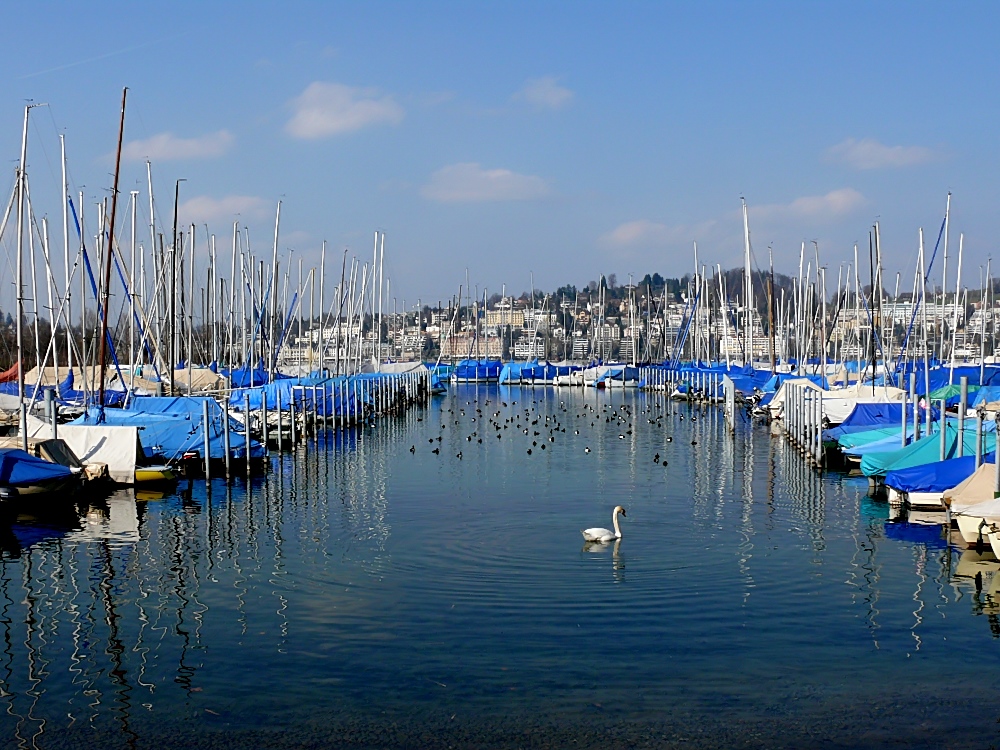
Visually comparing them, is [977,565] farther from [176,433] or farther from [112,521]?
[176,433]

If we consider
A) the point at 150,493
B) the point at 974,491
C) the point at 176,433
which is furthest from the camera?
the point at 176,433

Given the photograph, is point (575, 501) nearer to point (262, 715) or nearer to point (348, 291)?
point (262, 715)

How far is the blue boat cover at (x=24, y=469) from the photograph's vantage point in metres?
33.3

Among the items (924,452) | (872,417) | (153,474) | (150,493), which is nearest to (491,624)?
(924,452)

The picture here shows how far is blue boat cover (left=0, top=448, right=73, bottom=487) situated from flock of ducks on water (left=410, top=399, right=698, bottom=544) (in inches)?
812

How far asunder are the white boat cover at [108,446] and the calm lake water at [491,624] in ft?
4.56

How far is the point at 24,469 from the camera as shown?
33.7 m

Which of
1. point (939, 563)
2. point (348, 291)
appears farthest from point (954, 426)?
point (348, 291)

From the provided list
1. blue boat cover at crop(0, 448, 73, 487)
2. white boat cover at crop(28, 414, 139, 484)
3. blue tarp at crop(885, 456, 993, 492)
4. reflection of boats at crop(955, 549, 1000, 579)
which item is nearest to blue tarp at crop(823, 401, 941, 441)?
blue tarp at crop(885, 456, 993, 492)

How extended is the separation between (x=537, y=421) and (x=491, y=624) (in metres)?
51.7

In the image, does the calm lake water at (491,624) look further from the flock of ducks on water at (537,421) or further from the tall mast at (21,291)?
the flock of ducks on water at (537,421)

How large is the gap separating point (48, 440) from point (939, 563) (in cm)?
2525

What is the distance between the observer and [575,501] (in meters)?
38.1

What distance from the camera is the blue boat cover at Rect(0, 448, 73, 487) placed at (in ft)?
109
